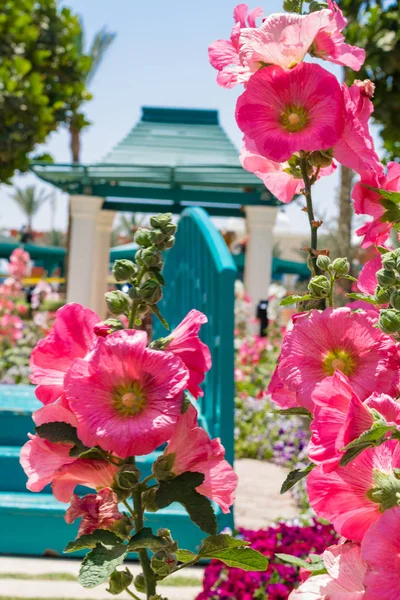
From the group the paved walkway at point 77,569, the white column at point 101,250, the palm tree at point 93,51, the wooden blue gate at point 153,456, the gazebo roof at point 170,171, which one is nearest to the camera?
the paved walkway at point 77,569

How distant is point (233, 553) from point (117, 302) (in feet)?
0.91

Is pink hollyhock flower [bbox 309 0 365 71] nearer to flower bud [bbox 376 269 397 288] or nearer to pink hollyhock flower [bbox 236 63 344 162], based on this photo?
pink hollyhock flower [bbox 236 63 344 162]

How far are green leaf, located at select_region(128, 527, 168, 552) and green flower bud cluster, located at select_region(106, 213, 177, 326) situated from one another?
0.21 meters

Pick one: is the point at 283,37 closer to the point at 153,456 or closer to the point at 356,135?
the point at 356,135

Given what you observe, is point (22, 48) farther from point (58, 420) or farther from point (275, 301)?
point (58, 420)

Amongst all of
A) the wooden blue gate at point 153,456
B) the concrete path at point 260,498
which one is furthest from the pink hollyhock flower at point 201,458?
the concrete path at point 260,498

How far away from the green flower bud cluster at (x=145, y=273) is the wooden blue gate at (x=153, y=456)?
218 centimetres

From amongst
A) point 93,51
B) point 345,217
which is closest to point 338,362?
point 345,217

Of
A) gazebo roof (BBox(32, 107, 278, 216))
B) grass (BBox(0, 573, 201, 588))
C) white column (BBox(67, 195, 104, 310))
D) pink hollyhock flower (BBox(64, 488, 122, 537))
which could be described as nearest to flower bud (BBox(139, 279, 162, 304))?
pink hollyhock flower (BBox(64, 488, 122, 537))

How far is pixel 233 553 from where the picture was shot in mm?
757

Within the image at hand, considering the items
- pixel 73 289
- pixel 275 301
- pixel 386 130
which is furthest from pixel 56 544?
pixel 386 130

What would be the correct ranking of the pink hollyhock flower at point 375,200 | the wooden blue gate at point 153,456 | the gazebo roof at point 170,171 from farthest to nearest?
the gazebo roof at point 170,171 < the wooden blue gate at point 153,456 < the pink hollyhock flower at point 375,200

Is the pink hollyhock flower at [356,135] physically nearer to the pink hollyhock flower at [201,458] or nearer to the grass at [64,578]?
the pink hollyhock flower at [201,458]

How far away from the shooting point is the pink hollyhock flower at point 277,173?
37.3 inches
